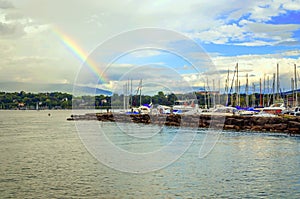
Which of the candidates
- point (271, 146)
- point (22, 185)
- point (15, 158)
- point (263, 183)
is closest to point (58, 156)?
point (15, 158)

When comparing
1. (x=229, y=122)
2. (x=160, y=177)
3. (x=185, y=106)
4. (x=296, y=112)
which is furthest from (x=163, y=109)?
(x=160, y=177)

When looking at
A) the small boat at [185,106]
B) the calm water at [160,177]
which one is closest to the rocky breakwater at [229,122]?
the small boat at [185,106]

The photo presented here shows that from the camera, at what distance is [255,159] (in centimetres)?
2947

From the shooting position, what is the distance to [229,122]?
64625mm

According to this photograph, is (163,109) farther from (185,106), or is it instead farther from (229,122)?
(229,122)

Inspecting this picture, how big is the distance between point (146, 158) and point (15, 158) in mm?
9578

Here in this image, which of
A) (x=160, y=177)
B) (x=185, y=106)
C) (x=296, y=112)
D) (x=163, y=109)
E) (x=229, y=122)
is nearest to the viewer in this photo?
(x=160, y=177)

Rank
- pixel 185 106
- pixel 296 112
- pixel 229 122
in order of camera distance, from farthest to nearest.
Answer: pixel 185 106 < pixel 296 112 < pixel 229 122

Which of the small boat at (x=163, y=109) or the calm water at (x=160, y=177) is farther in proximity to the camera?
the small boat at (x=163, y=109)

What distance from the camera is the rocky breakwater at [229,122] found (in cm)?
5490

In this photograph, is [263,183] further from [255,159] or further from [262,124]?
[262,124]

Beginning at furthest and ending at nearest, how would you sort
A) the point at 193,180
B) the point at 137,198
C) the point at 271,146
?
1. the point at 271,146
2. the point at 193,180
3. the point at 137,198

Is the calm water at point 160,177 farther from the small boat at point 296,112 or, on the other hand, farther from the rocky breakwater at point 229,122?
the small boat at point 296,112

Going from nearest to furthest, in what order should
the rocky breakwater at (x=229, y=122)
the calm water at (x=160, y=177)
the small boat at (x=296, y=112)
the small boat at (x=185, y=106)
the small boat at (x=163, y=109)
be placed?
the calm water at (x=160, y=177), the rocky breakwater at (x=229, y=122), the small boat at (x=296, y=112), the small boat at (x=185, y=106), the small boat at (x=163, y=109)
